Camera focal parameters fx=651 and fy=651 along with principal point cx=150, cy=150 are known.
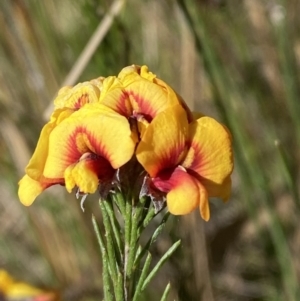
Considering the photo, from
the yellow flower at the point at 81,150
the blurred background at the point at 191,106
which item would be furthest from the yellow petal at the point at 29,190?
the blurred background at the point at 191,106

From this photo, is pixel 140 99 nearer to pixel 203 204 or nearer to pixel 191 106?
pixel 203 204

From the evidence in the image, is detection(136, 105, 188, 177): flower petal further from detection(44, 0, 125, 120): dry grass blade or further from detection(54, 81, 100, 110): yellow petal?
detection(44, 0, 125, 120): dry grass blade

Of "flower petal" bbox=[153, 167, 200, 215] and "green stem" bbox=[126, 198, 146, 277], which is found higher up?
"flower petal" bbox=[153, 167, 200, 215]

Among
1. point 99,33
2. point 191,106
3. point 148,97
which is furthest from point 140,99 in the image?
point 191,106

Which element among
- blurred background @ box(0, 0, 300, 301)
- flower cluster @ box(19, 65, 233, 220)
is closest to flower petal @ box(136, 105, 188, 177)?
flower cluster @ box(19, 65, 233, 220)

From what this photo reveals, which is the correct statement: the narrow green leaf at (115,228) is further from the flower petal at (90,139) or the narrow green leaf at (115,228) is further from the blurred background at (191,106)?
the blurred background at (191,106)

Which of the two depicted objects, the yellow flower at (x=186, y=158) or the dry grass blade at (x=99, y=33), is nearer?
the yellow flower at (x=186, y=158)
